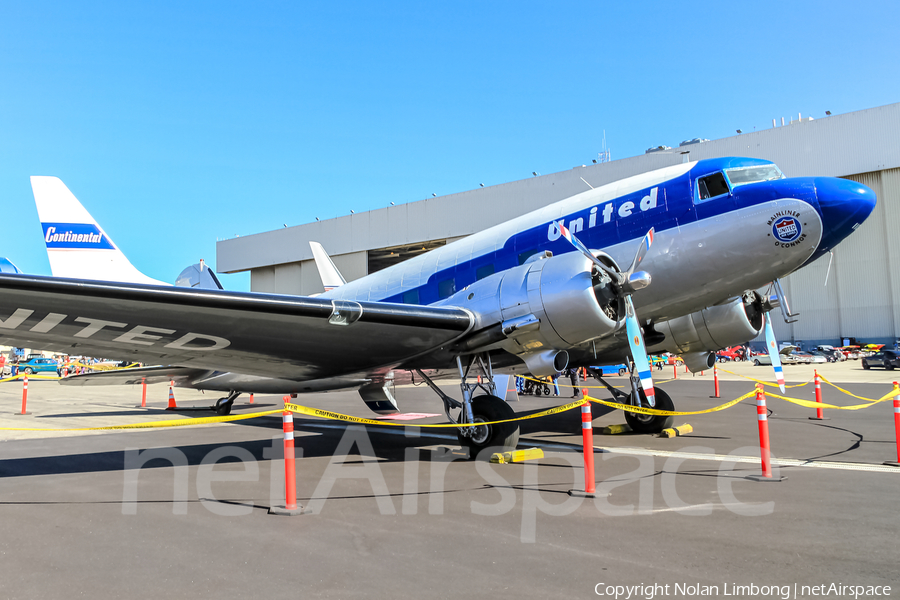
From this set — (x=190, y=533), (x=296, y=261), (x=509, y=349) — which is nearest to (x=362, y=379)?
(x=509, y=349)

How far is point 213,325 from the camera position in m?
7.58

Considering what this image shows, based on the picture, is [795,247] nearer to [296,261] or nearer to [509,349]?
[509,349]

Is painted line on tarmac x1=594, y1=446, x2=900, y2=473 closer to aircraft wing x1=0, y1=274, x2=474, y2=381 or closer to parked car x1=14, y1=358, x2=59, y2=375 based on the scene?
aircraft wing x1=0, y1=274, x2=474, y2=381

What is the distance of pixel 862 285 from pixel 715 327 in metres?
42.7

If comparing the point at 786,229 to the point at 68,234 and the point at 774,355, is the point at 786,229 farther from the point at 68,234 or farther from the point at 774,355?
the point at 68,234

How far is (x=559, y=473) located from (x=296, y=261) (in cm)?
5785

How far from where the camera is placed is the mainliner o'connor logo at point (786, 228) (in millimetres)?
7562

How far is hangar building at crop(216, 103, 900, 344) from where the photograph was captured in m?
42.5

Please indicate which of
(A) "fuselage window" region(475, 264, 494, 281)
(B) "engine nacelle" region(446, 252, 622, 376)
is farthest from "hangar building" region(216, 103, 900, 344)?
(B) "engine nacelle" region(446, 252, 622, 376)

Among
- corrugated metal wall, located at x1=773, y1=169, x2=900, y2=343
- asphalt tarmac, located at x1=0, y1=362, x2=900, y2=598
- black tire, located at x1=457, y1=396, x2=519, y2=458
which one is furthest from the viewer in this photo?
corrugated metal wall, located at x1=773, y1=169, x2=900, y2=343

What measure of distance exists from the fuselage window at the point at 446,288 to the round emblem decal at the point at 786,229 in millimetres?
5137

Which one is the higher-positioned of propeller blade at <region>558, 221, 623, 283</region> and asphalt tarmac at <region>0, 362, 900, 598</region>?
propeller blade at <region>558, 221, 623, 283</region>

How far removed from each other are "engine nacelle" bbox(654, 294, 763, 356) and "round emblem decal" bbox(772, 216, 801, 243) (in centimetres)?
330

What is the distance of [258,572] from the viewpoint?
4.12m
